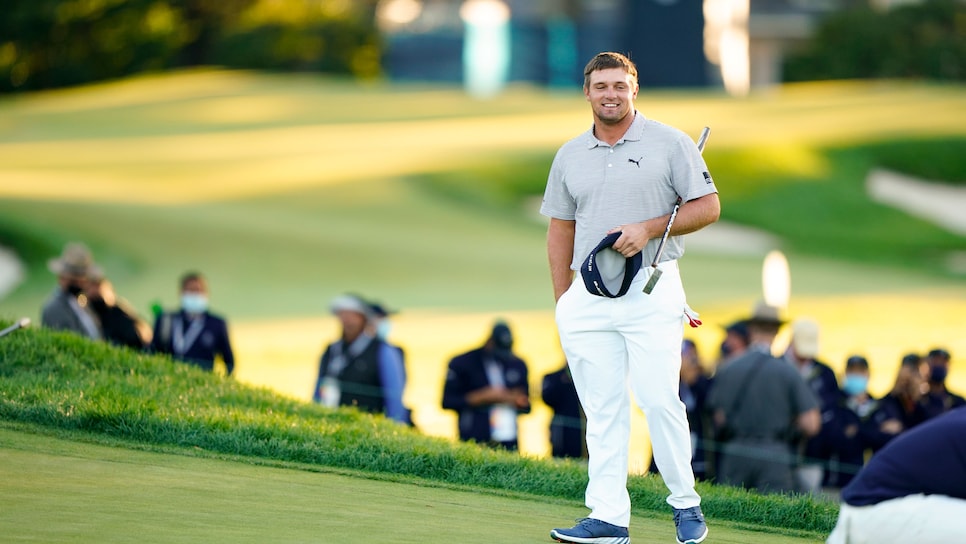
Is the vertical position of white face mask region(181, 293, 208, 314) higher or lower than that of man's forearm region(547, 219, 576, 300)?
higher

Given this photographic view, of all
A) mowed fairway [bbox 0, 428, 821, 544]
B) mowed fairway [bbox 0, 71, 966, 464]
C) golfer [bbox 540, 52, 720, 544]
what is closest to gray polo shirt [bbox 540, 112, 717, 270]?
golfer [bbox 540, 52, 720, 544]

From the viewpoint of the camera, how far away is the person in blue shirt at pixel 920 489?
530 cm

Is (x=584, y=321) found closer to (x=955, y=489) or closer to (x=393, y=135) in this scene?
(x=955, y=489)

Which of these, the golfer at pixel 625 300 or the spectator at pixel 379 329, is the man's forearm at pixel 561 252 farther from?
the spectator at pixel 379 329

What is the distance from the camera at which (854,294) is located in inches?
1049

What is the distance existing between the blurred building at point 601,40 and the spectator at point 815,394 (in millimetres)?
40633

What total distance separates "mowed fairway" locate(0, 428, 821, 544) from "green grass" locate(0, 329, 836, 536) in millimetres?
172

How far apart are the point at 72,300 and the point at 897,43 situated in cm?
5996

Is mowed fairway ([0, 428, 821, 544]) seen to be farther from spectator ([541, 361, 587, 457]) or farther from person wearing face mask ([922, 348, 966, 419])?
person wearing face mask ([922, 348, 966, 419])

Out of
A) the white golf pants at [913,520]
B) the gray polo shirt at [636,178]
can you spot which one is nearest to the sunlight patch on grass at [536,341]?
the gray polo shirt at [636,178]

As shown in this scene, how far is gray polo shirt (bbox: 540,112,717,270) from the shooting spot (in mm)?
6273

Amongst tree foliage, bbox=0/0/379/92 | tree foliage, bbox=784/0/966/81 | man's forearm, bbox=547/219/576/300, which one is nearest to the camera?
man's forearm, bbox=547/219/576/300

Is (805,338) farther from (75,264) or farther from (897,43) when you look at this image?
(897,43)

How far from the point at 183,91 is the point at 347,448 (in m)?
46.3
